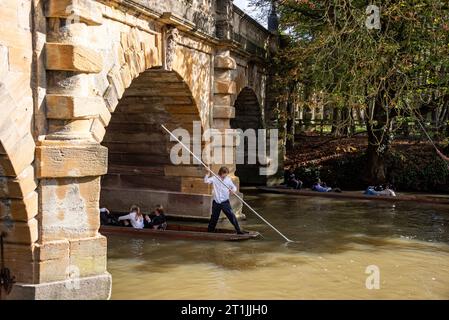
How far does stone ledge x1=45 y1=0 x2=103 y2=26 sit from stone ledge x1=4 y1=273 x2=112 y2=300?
10.1 ft

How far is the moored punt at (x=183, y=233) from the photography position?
10656 millimetres

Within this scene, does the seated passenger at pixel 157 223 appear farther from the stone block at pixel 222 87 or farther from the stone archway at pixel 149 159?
the stone block at pixel 222 87

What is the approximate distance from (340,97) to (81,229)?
834 cm

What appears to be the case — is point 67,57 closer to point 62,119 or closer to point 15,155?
point 62,119

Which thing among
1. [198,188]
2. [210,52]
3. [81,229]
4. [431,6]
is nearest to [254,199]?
[198,188]

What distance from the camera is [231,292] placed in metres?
7.80

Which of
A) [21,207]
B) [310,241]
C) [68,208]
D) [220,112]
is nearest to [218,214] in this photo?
[310,241]

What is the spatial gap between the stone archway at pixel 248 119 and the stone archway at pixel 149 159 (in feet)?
13.2

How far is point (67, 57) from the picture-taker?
650cm

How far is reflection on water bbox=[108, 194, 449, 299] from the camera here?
7887 millimetres

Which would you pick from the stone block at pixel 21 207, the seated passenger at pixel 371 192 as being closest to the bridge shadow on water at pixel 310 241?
the seated passenger at pixel 371 192

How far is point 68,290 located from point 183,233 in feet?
14.0

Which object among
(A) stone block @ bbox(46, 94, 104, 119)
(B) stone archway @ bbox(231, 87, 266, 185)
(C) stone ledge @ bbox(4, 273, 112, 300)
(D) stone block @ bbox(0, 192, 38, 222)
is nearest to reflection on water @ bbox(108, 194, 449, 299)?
(C) stone ledge @ bbox(4, 273, 112, 300)

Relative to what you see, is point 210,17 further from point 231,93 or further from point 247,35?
point 247,35
